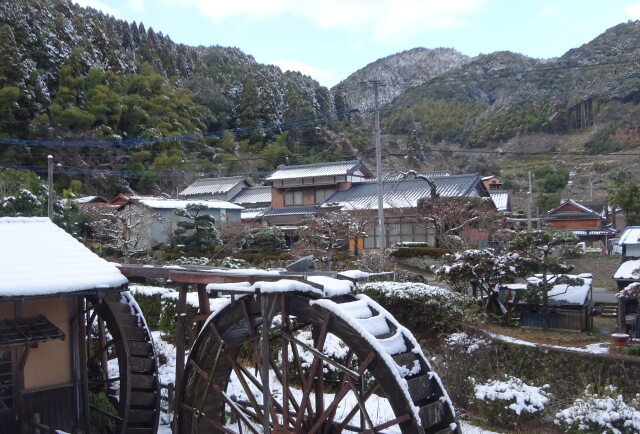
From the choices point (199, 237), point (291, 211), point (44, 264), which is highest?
point (291, 211)

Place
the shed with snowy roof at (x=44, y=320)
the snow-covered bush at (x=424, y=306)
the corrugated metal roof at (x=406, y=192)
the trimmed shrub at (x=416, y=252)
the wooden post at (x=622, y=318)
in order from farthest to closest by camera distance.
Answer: the corrugated metal roof at (x=406, y=192)
the trimmed shrub at (x=416, y=252)
the wooden post at (x=622, y=318)
the snow-covered bush at (x=424, y=306)
the shed with snowy roof at (x=44, y=320)

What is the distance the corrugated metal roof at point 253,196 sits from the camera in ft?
145

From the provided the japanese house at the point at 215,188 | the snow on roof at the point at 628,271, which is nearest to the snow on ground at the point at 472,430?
the snow on roof at the point at 628,271

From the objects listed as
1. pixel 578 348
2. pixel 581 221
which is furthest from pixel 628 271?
pixel 581 221

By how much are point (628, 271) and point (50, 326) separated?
14387 millimetres

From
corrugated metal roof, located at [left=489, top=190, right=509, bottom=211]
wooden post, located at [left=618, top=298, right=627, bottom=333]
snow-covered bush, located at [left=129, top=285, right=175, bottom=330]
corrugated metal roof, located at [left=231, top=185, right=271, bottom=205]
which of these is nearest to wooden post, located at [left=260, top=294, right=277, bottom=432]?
snow-covered bush, located at [left=129, top=285, right=175, bottom=330]

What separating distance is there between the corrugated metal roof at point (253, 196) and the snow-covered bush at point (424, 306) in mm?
30459

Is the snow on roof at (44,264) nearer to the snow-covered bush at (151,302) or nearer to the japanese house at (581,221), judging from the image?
the snow-covered bush at (151,302)

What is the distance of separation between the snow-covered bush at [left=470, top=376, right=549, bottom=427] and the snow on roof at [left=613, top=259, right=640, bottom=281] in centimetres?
592

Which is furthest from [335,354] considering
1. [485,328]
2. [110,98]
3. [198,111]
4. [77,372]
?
[198,111]

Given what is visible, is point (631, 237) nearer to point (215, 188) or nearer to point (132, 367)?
point (132, 367)

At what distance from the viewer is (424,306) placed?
13312mm

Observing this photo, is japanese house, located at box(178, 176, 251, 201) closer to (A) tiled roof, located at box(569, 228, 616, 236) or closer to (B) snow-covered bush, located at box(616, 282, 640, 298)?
(A) tiled roof, located at box(569, 228, 616, 236)

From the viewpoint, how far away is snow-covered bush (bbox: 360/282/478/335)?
42.8ft
